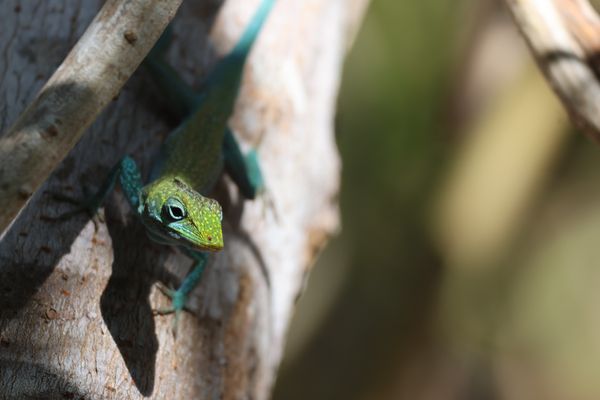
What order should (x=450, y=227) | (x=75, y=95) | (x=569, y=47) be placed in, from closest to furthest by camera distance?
1. (x=75, y=95)
2. (x=569, y=47)
3. (x=450, y=227)

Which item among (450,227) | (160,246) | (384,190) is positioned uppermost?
(160,246)

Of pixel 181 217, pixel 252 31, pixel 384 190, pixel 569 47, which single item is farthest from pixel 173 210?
pixel 384 190

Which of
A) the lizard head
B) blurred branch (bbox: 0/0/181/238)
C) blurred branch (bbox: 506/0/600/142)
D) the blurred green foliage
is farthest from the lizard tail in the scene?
the blurred green foliage

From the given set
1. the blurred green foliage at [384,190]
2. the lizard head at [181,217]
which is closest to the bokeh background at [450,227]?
the blurred green foliage at [384,190]

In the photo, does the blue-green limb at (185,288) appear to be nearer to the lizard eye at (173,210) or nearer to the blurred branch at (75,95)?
the lizard eye at (173,210)

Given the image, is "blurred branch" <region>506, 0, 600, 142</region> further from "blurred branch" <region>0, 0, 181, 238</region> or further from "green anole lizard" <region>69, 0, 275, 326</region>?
"blurred branch" <region>0, 0, 181, 238</region>

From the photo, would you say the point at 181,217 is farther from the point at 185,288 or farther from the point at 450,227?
the point at 450,227
